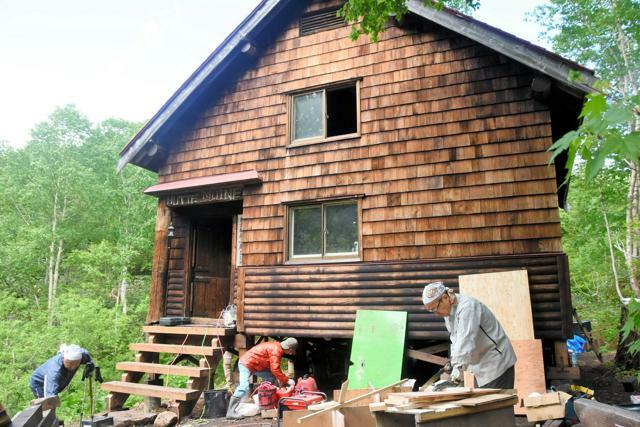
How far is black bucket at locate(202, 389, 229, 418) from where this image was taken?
7.46 metres

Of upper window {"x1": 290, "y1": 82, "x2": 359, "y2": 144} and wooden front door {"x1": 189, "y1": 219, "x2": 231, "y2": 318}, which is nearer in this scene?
upper window {"x1": 290, "y1": 82, "x2": 359, "y2": 144}

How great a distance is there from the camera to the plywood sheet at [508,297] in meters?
6.61

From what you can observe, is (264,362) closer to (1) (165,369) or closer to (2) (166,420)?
(2) (166,420)

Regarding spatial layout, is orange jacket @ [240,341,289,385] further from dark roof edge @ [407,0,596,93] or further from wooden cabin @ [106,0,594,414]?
dark roof edge @ [407,0,596,93]

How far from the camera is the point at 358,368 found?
7621mm

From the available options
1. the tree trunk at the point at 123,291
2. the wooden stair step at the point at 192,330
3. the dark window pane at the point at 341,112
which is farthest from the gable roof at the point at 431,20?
the tree trunk at the point at 123,291

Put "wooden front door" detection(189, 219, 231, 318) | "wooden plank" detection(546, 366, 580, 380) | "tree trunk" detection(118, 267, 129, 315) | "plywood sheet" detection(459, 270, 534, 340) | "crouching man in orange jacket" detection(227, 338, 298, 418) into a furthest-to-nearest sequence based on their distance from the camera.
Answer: "tree trunk" detection(118, 267, 129, 315) → "wooden front door" detection(189, 219, 231, 318) → "crouching man in orange jacket" detection(227, 338, 298, 418) → "plywood sheet" detection(459, 270, 534, 340) → "wooden plank" detection(546, 366, 580, 380)

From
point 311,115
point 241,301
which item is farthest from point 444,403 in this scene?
point 311,115

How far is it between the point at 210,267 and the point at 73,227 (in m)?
19.3

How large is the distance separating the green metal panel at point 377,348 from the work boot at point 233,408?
1.96 m

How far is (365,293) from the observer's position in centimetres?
796

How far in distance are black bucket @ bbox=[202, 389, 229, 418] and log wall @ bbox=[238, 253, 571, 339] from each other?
151 cm

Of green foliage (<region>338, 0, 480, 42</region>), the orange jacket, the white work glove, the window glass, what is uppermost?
green foliage (<region>338, 0, 480, 42</region>)

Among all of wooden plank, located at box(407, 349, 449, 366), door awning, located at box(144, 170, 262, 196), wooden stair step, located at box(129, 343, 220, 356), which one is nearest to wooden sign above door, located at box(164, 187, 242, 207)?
door awning, located at box(144, 170, 262, 196)
